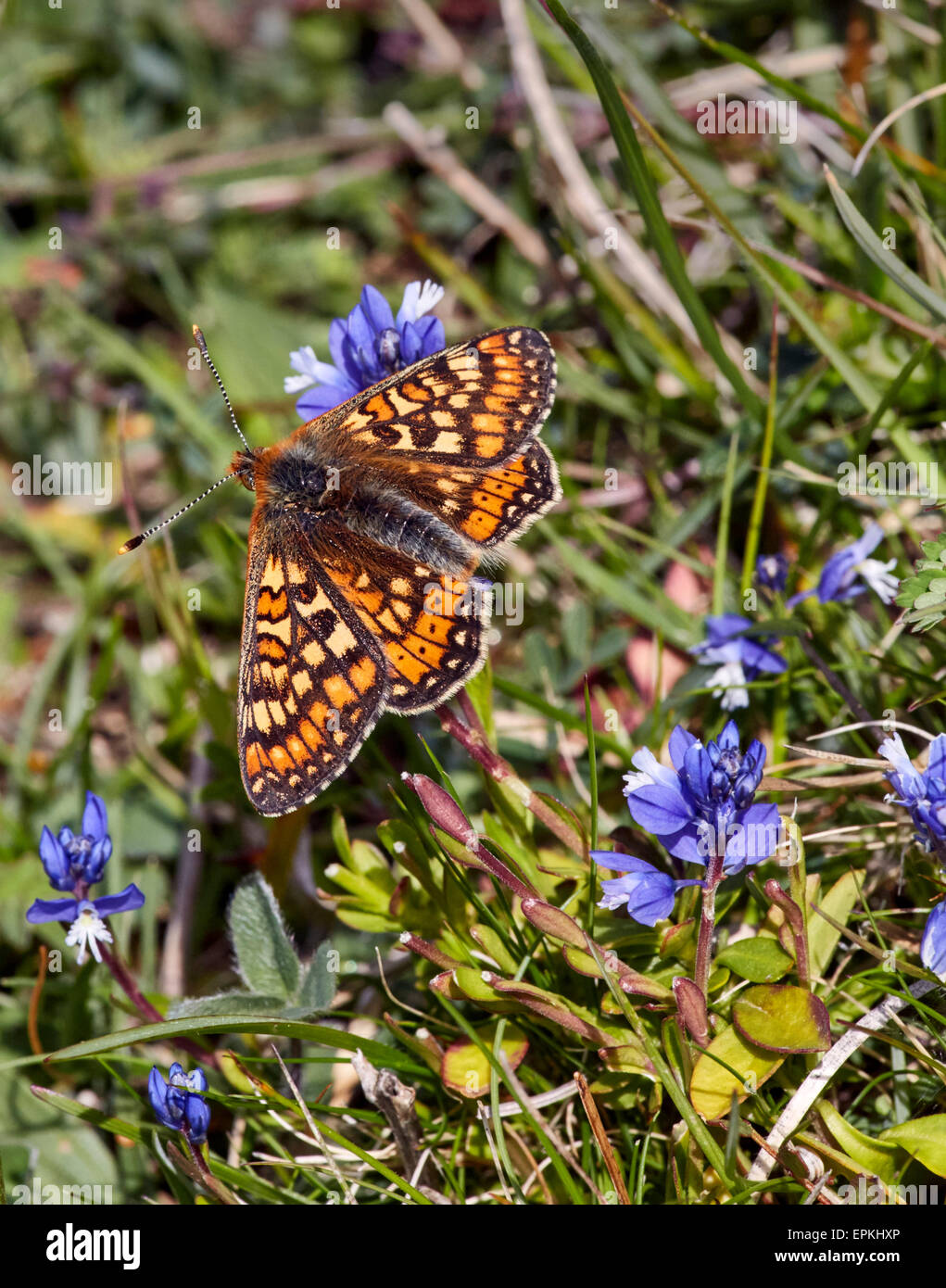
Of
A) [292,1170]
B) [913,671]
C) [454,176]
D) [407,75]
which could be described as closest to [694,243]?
[454,176]

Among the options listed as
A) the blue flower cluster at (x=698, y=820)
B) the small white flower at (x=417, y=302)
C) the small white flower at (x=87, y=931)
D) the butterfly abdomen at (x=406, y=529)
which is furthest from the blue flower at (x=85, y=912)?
the small white flower at (x=417, y=302)

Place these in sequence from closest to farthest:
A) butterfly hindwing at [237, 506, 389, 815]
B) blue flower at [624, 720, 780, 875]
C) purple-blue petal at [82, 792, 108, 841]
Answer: blue flower at [624, 720, 780, 875]
butterfly hindwing at [237, 506, 389, 815]
purple-blue petal at [82, 792, 108, 841]

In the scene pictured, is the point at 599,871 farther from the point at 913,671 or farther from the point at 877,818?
the point at 913,671

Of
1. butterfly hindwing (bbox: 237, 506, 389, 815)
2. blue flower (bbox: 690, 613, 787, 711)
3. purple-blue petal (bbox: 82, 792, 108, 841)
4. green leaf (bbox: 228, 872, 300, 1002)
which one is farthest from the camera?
blue flower (bbox: 690, 613, 787, 711)

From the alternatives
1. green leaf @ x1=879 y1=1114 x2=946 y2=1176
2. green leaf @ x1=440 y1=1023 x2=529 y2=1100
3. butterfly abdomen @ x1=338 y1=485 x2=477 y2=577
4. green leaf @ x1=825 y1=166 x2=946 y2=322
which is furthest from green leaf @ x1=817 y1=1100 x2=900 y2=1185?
green leaf @ x1=825 y1=166 x2=946 y2=322

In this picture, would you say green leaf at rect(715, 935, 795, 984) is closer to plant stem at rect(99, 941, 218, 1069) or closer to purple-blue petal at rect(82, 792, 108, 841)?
plant stem at rect(99, 941, 218, 1069)

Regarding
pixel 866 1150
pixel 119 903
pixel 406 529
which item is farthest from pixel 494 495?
pixel 866 1150

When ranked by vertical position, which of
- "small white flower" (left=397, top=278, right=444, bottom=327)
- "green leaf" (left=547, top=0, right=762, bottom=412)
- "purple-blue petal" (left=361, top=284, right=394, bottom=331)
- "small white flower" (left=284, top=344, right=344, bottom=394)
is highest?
"green leaf" (left=547, top=0, right=762, bottom=412)
